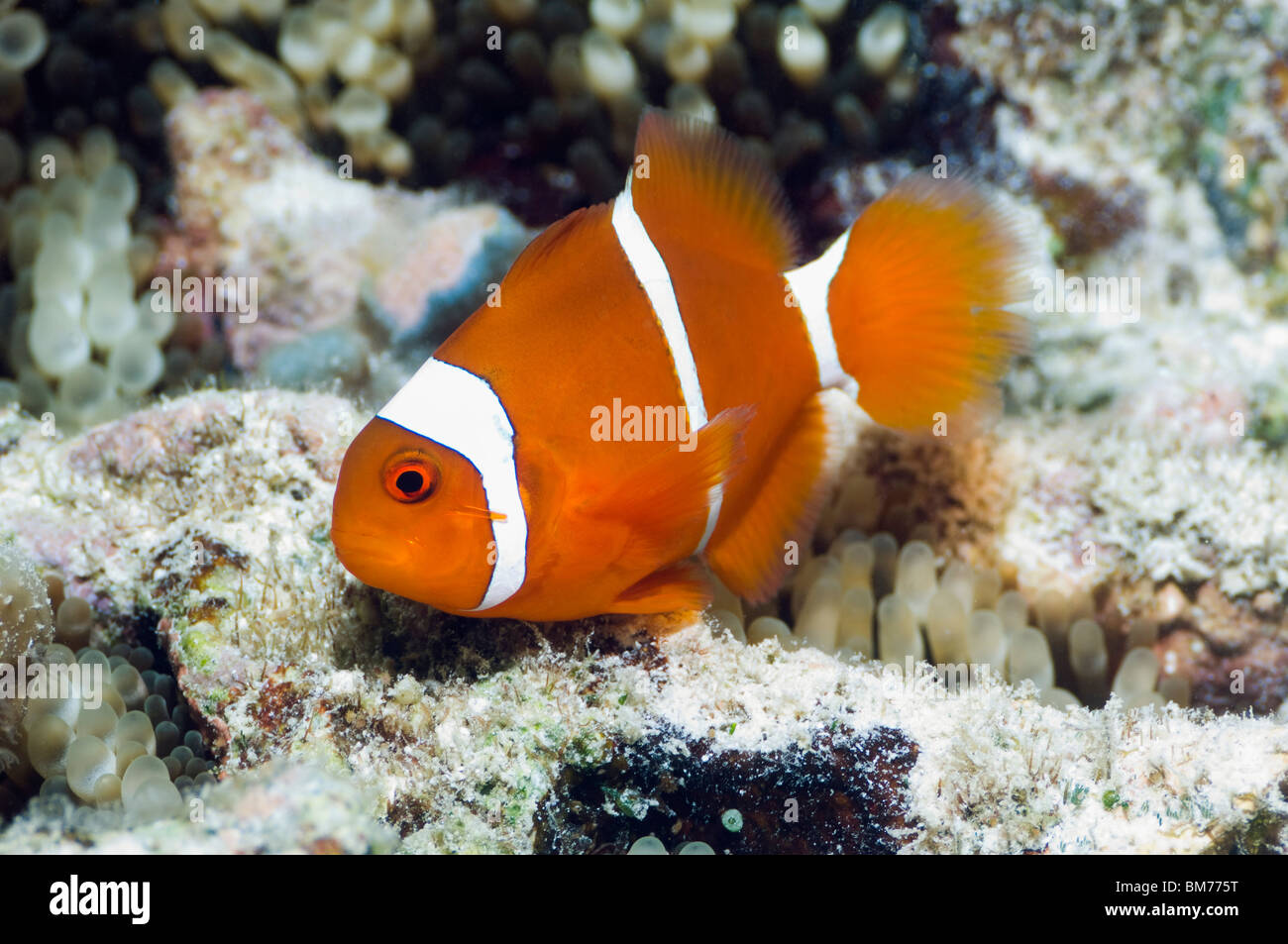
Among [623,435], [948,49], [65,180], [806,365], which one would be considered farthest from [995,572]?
[65,180]

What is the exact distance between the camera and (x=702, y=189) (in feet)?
6.05

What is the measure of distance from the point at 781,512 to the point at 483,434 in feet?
2.65

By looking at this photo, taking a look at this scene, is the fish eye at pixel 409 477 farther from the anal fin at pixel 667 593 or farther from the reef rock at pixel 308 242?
the reef rock at pixel 308 242

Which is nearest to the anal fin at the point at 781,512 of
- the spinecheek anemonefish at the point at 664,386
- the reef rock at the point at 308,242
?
the spinecheek anemonefish at the point at 664,386

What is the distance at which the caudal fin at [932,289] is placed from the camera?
1.87m

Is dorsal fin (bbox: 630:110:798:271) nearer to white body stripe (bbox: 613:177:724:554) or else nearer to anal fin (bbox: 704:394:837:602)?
white body stripe (bbox: 613:177:724:554)

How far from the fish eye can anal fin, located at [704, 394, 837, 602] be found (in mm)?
729

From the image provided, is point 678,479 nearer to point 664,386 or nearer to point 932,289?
point 664,386

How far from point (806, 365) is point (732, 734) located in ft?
2.71

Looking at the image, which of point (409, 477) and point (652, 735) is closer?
point (409, 477)

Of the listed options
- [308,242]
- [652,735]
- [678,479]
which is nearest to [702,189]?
[678,479]

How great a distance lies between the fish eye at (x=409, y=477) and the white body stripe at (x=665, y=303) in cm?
52

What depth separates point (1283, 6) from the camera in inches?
114

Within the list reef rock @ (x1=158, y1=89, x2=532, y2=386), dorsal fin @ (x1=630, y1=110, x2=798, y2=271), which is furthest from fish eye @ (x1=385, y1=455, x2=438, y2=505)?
reef rock @ (x1=158, y1=89, x2=532, y2=386)
